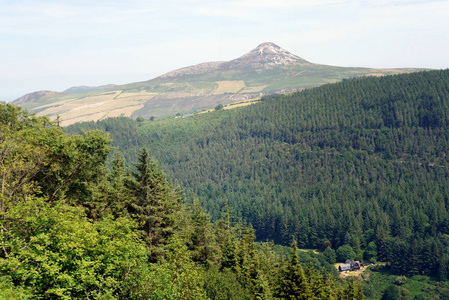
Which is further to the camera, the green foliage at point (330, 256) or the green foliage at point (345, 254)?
the green foliage at point (345, 254)

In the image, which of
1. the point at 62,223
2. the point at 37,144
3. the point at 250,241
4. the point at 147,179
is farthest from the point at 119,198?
the point at 250,241

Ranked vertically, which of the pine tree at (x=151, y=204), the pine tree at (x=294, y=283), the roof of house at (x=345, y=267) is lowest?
the roof of house at (x=345, y=267)

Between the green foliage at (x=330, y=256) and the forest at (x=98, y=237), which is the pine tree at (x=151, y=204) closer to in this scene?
the forest at (x=98, y=237)

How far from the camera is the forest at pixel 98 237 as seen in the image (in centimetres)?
2445

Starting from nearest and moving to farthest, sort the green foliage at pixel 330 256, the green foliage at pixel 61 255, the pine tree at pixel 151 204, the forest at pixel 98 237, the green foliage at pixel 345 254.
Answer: the green foliage at pixel 61 255 → the forest at pixel 98 237 → the pine tree at pixel 151 204 → the green foliage at pixel 330 256 → the green foliage at pixel 345 254

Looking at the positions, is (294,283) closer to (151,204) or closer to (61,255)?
(151,204)

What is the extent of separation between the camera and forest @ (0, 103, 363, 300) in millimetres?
24453

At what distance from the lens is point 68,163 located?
132 feet

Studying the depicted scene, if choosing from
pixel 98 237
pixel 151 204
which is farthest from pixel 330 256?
pixel 98 237

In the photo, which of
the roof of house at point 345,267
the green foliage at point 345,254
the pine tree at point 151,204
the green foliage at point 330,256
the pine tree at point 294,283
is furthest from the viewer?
the green foliage at point 345,254

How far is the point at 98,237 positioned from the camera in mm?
27641

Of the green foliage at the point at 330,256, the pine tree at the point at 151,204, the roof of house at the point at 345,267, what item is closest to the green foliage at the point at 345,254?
the green foliage at the point at 330,256

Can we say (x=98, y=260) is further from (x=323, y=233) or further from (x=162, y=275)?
(x=323, y=233)

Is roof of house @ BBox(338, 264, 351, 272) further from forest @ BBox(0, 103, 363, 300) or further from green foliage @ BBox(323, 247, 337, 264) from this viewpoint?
forest @ BBox(0, 103, 363, 300)
